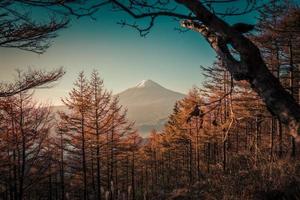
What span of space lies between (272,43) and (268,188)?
13.1 metres

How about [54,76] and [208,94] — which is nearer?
[54,76]

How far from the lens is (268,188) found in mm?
4938

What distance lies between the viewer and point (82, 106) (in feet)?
67.6

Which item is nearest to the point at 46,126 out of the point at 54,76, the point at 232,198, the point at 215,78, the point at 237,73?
the point at 54,76

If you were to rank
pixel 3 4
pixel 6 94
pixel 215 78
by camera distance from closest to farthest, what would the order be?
pixel 3 4
pixel 6 94
pixel 215 78

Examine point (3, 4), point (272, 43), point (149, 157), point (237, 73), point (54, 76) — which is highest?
point (272, 43)

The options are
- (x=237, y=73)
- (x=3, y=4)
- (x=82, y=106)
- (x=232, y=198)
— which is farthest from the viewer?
(x=82, y=106)

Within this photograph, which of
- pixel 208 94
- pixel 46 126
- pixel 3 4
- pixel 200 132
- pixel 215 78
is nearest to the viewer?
pixel 3 4

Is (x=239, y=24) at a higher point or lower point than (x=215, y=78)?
lower

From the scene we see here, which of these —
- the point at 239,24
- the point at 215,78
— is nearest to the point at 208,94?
the point at 215,78

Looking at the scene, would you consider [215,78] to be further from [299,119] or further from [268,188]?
[299,119]

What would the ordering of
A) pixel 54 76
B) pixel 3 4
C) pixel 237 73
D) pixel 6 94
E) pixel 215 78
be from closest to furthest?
pixel 237 73
pixel 3 4
pixel 6 94
pixel 54 76
pixel 215 78

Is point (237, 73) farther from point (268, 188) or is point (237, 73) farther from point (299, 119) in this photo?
point (268, 188)

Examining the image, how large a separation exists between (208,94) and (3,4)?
21269mm
